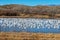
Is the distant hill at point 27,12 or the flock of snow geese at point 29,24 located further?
the distant hill at point 27,12

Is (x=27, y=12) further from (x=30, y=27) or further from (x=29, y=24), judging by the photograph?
(x=30, y=27)

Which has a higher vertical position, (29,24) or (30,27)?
(29,24)

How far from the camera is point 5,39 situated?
34.4 metres

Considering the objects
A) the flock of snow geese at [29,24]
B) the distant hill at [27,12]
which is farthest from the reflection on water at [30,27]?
the distant hill at [27,12]

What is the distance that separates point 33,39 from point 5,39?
2.84 m

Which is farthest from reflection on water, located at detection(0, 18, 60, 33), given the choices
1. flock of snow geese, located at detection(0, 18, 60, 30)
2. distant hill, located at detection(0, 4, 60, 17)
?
distant hill, located at detection(0, 4, 60, 17)

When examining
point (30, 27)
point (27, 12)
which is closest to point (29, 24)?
point (30, 27)

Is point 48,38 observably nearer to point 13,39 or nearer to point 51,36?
point 51,36

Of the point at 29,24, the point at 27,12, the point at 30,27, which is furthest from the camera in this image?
the point at 27,12

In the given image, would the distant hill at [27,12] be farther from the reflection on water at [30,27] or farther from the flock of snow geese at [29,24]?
the reflection on water at [30,27]

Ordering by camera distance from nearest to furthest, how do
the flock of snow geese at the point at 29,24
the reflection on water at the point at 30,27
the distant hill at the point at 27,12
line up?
the reflection on water at the point at 30,27
the flock of snow geese at the point at 29,24
the distant hill at the point at 27,12

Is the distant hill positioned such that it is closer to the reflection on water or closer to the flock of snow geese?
the flock of snow geese

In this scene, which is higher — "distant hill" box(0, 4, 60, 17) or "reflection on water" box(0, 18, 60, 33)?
"distant hill" box(0, 4, 60, 17)

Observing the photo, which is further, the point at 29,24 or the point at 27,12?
the point at 27,12
